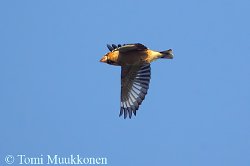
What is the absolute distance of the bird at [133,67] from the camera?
45.2 feet

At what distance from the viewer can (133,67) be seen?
14.6 m

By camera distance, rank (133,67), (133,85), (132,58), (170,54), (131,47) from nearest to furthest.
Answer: (131,47)
(132,58)
(170,54)
(133,67)
(133,85)

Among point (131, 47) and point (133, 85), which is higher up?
point (131, 47)

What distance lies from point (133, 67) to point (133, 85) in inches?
19.4

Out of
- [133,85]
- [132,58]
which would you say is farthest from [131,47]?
[133,85]

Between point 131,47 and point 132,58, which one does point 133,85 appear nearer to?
point 132,58

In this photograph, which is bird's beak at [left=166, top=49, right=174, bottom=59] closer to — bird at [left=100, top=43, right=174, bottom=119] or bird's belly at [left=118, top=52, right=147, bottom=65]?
bird at [left=100, top=43, right=174, bottom=119]

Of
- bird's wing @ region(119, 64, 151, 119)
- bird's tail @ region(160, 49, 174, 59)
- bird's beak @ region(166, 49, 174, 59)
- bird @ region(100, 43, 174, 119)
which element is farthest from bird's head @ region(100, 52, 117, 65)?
bird's beak @ region(166, 49, 174, 59)

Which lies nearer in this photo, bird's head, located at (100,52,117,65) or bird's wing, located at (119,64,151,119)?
bird's head, located at (100,52,117,65)

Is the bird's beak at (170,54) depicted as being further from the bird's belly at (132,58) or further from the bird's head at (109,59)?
the bird's head at (109,59)

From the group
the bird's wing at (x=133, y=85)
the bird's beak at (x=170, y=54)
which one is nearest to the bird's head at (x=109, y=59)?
the bird's wing at (x=133, y=85)

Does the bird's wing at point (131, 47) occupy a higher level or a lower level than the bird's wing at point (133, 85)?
higher

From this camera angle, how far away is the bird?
13781mm

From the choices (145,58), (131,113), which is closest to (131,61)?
(145,58)
